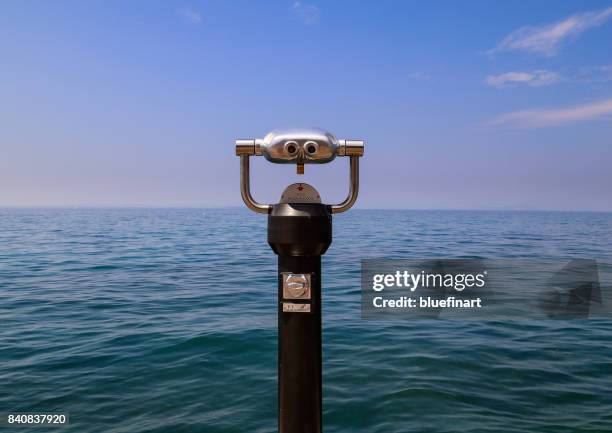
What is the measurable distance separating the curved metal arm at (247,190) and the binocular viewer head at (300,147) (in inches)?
2.2

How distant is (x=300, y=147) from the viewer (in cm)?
222

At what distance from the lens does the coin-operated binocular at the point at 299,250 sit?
2.21 meters

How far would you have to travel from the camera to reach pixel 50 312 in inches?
328

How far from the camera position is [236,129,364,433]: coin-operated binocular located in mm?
2213

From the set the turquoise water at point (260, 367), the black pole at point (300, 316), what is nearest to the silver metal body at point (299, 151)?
the black pole at point (300, 316)

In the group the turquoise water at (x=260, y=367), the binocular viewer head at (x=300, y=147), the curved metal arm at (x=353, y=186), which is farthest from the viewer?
the turquoise water at (x=260, y=367)

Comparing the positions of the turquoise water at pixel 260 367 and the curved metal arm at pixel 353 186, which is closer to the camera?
the curved metal arm at pixel 353 186

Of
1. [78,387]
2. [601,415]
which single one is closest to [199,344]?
[78,387]

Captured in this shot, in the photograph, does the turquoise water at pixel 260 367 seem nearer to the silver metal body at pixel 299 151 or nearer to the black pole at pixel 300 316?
the black pole at pixel 300 316

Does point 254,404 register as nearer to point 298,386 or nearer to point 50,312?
point 298,386

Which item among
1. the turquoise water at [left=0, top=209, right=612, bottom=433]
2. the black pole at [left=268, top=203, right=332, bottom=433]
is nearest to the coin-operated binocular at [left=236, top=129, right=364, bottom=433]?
the black pole at [left=268, top=203, right=332, bottom=433]

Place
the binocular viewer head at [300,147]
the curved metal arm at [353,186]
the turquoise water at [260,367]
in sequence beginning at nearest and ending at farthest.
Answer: the binocular viewer head at [300,147]
the curved metal arm at [353,186]
the turquoise water at [260,367]

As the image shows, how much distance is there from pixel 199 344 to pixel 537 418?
3595 millimetres

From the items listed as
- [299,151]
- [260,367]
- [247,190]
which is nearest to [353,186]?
[299,151]
